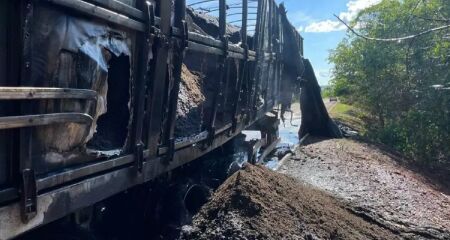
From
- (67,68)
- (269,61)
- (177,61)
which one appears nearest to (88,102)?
(67,68)

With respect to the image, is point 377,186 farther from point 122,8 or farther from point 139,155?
point 122,8

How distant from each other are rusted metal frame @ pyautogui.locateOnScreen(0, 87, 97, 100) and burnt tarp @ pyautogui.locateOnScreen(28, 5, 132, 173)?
0.05 meters

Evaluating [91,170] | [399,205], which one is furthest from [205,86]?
[399,205]

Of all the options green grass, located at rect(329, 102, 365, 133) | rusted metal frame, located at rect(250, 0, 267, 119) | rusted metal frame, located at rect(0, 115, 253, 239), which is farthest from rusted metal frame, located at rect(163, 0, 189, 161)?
green grass, located at rect(329, 102, 365, 133)

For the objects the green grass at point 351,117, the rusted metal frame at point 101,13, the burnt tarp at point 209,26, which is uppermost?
the burnt tarp at point 209,26

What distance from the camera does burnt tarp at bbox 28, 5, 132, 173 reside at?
2.13 meters

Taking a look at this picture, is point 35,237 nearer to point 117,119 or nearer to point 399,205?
point 117,119

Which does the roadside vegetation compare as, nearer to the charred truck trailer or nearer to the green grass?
the green grass

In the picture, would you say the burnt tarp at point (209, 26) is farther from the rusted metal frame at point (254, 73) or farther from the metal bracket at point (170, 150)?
the metal bracket at point (170, 150)

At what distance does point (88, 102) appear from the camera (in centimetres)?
244

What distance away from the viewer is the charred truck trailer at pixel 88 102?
6.57 feet

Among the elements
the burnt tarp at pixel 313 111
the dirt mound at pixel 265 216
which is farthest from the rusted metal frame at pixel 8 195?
the burnt tarp at pixel 313 111

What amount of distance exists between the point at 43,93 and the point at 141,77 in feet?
3.43

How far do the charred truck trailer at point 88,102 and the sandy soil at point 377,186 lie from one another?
250 centimetres
